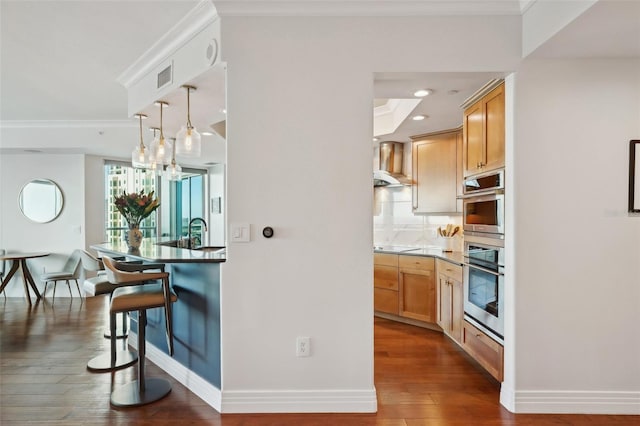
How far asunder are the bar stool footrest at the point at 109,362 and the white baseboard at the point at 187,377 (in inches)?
6.1

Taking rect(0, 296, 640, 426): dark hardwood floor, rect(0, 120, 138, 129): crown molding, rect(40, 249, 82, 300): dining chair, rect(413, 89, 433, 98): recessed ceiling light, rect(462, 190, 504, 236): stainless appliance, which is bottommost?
rect(0, 296, 640, 426): dark hardwood floor

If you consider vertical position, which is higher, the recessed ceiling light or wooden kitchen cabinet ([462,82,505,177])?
the recessed ceiling light

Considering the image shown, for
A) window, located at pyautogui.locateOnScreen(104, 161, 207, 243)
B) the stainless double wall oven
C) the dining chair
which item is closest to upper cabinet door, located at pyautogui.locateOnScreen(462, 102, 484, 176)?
the stainless double wall oven

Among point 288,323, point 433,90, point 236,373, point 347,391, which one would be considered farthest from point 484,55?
point 236,373

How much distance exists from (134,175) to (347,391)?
19.0 feet

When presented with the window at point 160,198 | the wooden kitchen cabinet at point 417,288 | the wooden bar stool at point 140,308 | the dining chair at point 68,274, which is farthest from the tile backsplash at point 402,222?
the dining chair at point 68,274

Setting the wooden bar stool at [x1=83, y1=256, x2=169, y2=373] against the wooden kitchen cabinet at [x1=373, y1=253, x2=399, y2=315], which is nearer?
the wooden bar stool at [x1=83, y1=256, x2=169, y2=373]

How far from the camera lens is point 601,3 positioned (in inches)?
67.1

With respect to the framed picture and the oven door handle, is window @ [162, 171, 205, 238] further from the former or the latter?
the framed picture

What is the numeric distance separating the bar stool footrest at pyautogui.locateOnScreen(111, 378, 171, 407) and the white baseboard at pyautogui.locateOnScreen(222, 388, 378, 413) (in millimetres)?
569

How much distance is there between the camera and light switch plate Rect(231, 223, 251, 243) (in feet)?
7.58

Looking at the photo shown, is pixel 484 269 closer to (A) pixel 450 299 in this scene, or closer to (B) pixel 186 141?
(A) pixel 450 299

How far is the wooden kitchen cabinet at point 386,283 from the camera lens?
13.7 feet

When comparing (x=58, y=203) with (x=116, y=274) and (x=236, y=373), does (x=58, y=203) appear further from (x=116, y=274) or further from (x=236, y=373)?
(x=236, y=373)
